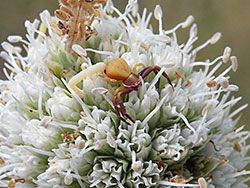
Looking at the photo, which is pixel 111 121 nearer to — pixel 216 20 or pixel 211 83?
pixel 211 83

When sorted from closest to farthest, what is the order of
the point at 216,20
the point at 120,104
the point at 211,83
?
the point at 120,104 → the point at 211,83 → the point at 216,20

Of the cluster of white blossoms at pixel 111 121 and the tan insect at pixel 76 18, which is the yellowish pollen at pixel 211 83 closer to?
the cluster of white blossoms at pixel 111 121

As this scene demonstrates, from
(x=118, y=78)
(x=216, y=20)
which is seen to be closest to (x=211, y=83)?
(x=118, y=78)

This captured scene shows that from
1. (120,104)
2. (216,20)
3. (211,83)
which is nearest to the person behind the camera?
(120,104)

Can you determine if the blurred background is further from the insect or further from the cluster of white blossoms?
the insect

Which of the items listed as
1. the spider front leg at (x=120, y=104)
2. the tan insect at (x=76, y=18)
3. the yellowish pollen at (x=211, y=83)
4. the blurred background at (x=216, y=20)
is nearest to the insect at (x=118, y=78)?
the spider front leg at (x=120, y=104)

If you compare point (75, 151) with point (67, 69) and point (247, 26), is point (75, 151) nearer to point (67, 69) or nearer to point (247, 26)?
point (67, 69)

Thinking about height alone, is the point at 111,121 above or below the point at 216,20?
below
